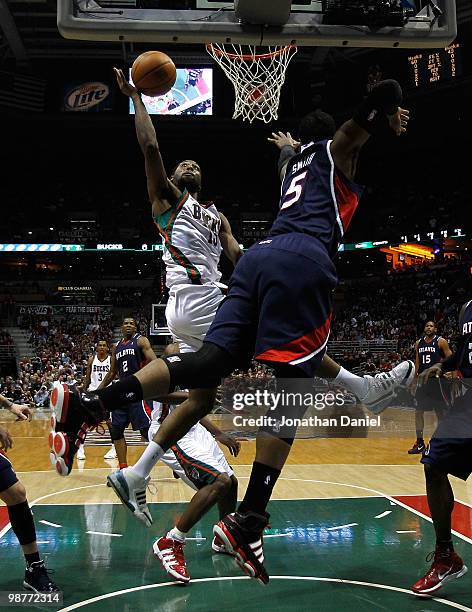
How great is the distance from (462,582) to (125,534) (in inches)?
95.6

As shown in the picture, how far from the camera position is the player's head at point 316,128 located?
3246mm

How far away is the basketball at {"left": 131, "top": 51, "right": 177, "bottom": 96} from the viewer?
12.4 ft

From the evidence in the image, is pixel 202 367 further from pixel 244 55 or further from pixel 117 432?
pixel 244 55

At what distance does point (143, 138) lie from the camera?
3553 mm

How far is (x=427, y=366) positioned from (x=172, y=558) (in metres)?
6.92

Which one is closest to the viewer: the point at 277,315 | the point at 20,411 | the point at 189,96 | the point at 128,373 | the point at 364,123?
the point at 277,315

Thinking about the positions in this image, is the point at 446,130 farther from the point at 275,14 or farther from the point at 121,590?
the point at 121,590

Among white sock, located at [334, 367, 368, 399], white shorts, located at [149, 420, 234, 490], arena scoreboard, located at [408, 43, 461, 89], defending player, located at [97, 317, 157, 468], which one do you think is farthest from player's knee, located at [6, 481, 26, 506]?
arena scoreboard, located at [408, 43, 461, 89]

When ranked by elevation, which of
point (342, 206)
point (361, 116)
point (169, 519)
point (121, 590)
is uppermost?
point (361, 116)

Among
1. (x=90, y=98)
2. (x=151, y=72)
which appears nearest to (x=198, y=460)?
(x=151, y=72)

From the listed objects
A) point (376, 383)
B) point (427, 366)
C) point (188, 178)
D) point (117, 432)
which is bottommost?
point (117, 432)

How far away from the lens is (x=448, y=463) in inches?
151

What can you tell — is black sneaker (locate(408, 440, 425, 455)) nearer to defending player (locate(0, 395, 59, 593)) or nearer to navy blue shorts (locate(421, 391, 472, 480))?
navy blue shorts (locate(421, 391, 472, 480))

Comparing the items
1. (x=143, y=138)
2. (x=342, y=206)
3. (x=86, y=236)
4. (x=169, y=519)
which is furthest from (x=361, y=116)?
(x=86, y=236)
